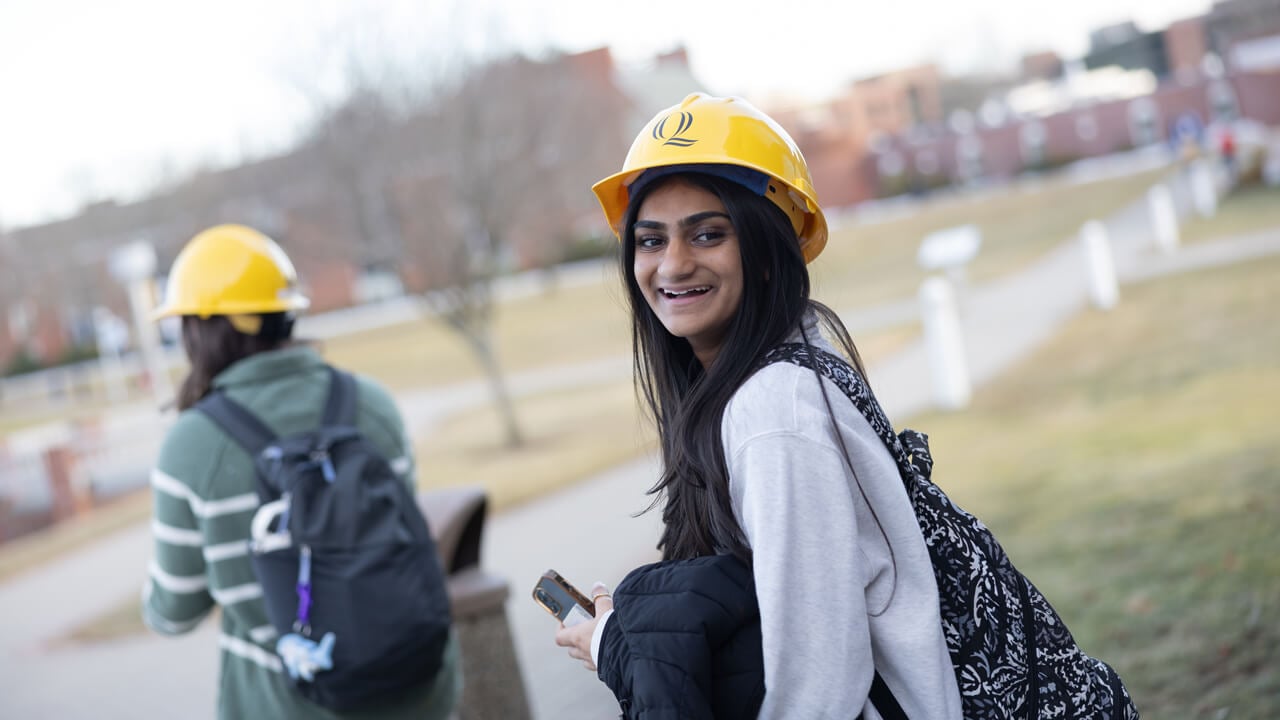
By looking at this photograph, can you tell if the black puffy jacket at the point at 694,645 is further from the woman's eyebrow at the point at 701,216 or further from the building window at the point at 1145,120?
the building window at the point at 1145,120

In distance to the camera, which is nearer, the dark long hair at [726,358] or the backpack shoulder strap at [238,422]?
the dark long hair at [726,358]

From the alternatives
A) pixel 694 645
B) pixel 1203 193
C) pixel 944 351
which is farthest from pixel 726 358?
pixel 1203 193

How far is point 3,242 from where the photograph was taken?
140ft

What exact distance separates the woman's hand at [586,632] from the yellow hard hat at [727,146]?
730 millimetres

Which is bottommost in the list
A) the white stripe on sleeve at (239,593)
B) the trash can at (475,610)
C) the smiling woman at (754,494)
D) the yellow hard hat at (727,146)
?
the trash can at (475,610)

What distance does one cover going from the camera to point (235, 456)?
3.01 m

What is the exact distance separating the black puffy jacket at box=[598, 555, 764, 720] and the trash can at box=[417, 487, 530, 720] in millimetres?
2484

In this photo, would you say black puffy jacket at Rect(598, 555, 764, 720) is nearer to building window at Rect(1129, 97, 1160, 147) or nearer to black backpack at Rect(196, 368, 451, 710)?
black backpack at Rect(196, 368, 451, 710)

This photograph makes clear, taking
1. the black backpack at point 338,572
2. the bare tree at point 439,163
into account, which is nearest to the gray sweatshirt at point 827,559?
the black backpack at point 338,572

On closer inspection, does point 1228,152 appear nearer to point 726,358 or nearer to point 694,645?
point 726,358

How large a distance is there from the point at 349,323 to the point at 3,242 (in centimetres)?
1348

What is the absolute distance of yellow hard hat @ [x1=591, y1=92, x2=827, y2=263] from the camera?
6.47 ft

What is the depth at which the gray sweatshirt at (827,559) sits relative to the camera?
171 cm

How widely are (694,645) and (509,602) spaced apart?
6496 millimetres
